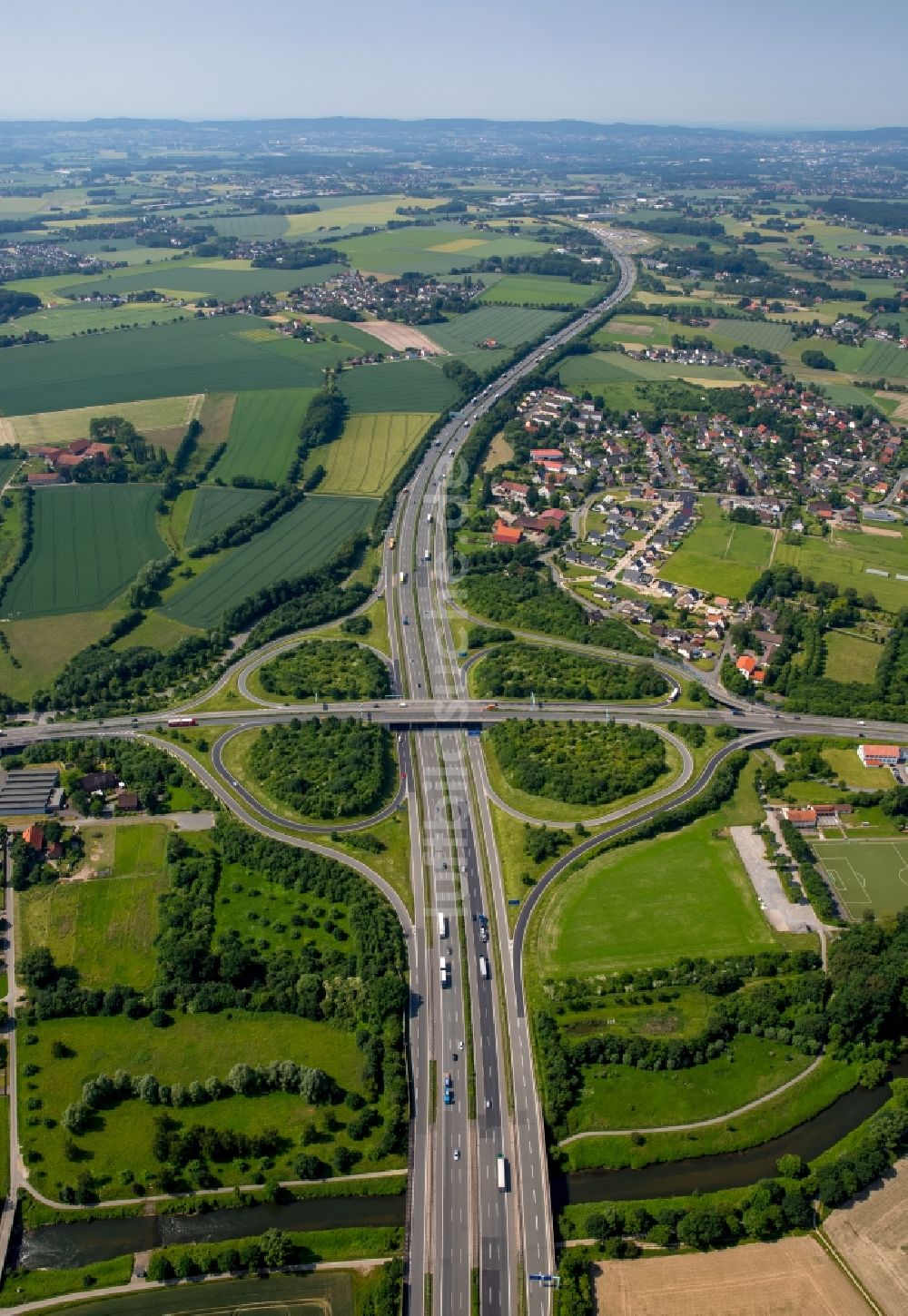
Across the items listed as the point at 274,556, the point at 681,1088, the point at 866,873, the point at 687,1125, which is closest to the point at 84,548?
the point at 274,556

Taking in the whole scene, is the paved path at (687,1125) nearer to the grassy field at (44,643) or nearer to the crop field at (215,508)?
the grassy field at (44,643)

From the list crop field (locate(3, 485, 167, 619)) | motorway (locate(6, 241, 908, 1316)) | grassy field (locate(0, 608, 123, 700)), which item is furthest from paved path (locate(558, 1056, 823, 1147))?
crop field (locate(3, 485, 167, 619))

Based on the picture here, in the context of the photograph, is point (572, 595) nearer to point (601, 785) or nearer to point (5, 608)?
point (601, 785)

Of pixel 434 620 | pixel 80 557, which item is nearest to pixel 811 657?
pixel 434 620

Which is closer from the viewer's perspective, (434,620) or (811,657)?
(811,657)

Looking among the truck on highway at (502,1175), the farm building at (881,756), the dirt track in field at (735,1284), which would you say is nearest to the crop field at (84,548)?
the truck on highway at (502,1175)

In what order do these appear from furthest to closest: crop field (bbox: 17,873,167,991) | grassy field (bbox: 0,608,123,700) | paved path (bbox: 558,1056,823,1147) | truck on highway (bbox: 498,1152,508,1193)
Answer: grassy field (bbox: 0,608,123,700), crop field (bbox: 17,873,167,991), paved path (bbox: 558,1056,823,1147), truck on highway (bbox: 498,1152,508,1193)

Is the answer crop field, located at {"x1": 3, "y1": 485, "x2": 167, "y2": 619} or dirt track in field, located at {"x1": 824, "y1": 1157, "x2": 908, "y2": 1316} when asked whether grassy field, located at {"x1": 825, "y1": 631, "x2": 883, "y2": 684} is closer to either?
dirt track in field, located at {"x1": 824, "y1": 1157, "x2": 908, "y2": 1316}
